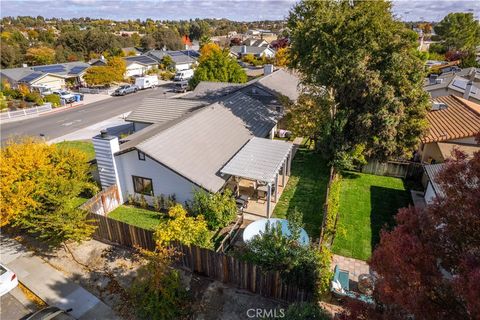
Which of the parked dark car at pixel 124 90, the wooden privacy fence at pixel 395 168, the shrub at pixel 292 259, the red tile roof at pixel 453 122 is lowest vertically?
the parked dark car at pixel 124 90

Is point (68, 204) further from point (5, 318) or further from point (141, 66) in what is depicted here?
point (141, 66)

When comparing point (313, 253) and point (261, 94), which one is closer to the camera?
point (313, 253)

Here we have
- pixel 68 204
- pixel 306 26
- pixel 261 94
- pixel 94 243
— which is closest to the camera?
pixel 68 204

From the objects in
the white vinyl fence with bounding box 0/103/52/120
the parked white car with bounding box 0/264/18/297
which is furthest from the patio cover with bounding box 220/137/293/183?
the white vinyl fence with bounding box 0/103/52/120

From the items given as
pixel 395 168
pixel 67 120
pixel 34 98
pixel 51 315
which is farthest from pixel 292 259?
pixel 34 98

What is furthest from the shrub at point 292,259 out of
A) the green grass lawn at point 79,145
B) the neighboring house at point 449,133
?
the green grass lawn at point 79,145

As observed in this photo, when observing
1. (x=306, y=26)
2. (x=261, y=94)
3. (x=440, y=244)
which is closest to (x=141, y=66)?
(x=261, y=94)

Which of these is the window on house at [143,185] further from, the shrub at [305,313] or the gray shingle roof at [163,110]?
the shrub at [305,313]
